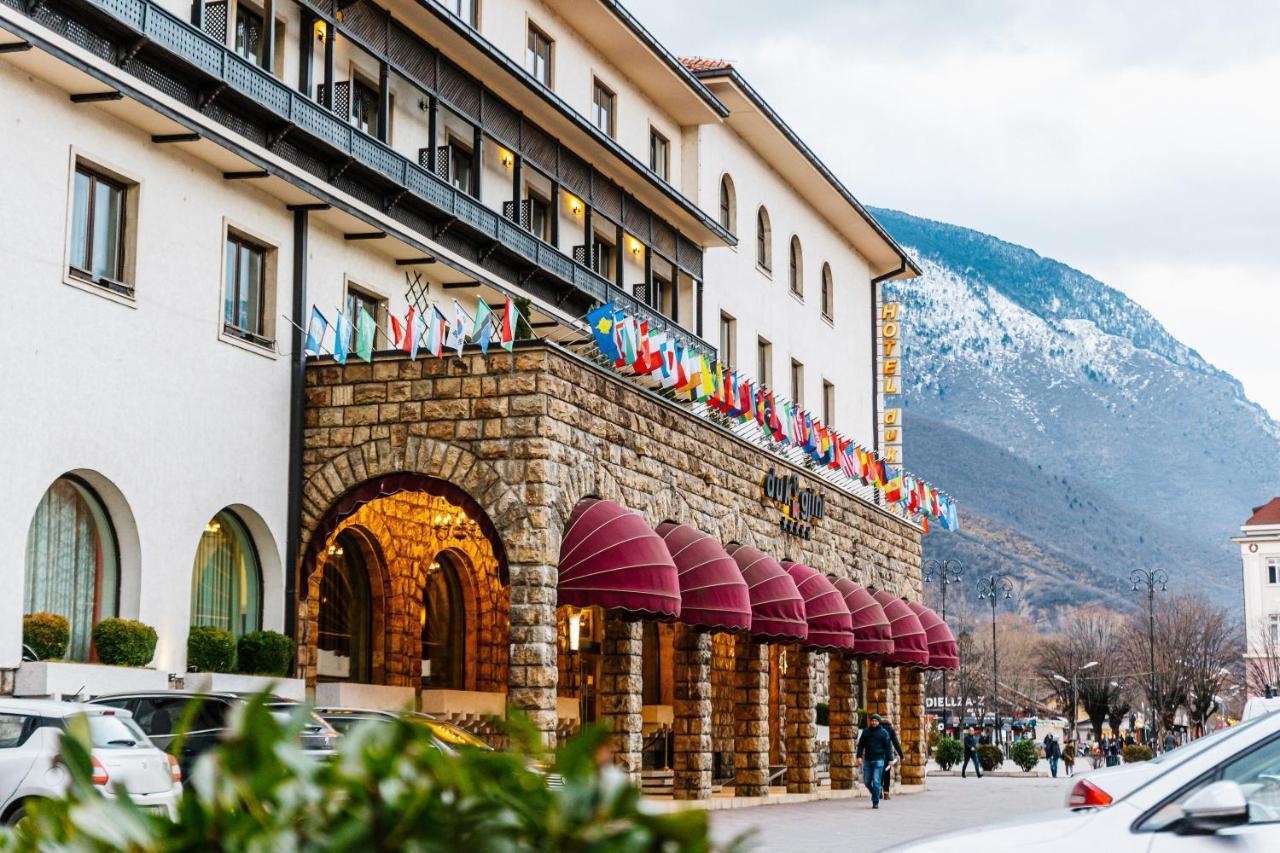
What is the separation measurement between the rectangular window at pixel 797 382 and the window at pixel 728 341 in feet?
13.8

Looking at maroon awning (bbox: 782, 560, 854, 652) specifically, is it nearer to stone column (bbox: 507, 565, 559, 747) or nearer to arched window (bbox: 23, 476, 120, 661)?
stone column (bbox: 507, 565, 559, 747)

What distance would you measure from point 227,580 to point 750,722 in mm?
11871

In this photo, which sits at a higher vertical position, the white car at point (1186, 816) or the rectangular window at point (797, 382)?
the rectangular window at point (797, 382)

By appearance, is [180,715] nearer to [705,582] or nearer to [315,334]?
[315,334]

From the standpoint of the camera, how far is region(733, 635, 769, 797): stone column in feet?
101

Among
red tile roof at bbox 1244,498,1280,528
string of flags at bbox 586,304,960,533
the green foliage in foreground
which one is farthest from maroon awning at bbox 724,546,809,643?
red tile roof at bbox 1244,498,1280,528

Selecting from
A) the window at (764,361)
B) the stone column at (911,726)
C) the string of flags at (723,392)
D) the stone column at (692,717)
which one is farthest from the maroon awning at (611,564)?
the stone column at (911,726)

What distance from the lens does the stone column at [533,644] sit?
21.5 meters

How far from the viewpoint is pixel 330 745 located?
51.8 feet

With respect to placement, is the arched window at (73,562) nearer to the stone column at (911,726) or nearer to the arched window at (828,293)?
the stone column at (911,726)

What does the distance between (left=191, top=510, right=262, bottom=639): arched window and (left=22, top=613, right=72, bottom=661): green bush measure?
3015 mm

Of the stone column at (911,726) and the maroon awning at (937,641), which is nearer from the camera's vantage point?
the maroon awning at (937,641)

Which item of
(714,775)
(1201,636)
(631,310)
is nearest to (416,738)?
(631,310)

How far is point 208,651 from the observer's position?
68.8 feet
